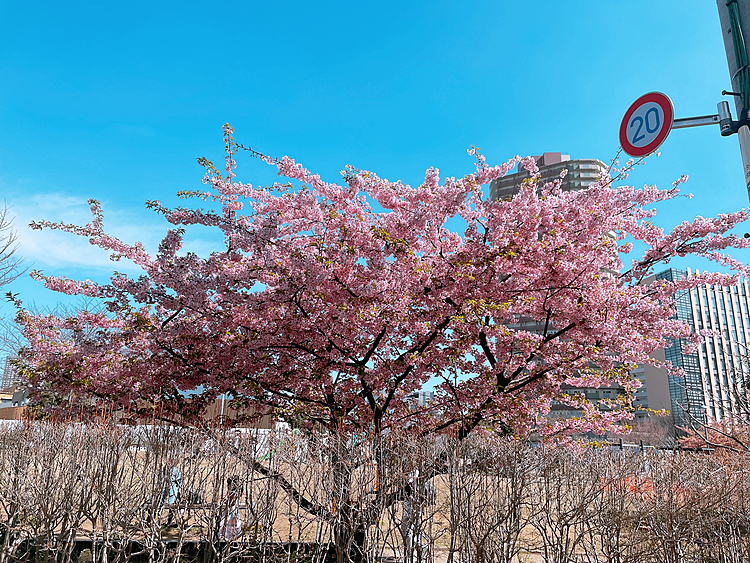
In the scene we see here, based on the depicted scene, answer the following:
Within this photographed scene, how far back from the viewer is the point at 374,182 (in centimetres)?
794

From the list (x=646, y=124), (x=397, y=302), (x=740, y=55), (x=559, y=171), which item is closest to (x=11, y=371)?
(x=397, y=302)

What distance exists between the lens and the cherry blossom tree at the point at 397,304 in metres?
7.03

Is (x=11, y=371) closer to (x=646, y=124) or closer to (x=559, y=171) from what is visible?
(x=646, y=124)

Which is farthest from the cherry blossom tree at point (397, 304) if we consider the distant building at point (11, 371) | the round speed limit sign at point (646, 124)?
the round speed limit sign at point (646, 124)

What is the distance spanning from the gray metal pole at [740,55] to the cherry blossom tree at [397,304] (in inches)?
134

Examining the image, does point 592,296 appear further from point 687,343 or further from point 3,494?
point 3,494

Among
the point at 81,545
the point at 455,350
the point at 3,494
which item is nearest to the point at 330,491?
the point at 455,350

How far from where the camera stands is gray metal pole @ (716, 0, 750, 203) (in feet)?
11.4

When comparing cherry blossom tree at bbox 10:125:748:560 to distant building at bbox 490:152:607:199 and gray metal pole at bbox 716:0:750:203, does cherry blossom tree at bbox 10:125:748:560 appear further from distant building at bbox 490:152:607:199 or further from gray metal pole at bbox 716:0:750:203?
distant building at bbox 490:152:607:199

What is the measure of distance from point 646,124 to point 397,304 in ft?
12.0

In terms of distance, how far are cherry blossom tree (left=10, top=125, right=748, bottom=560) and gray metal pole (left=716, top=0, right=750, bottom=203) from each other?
3.41m

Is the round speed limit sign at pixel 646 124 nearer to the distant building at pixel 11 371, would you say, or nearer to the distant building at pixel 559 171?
the distant building at pixel 11 371

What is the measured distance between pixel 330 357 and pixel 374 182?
280 centimetres

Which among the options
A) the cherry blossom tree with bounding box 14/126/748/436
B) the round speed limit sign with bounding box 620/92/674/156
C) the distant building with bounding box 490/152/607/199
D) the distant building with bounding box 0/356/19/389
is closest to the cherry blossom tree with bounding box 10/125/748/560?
the cherry blossom tree with bounding box 14/126/748/436
